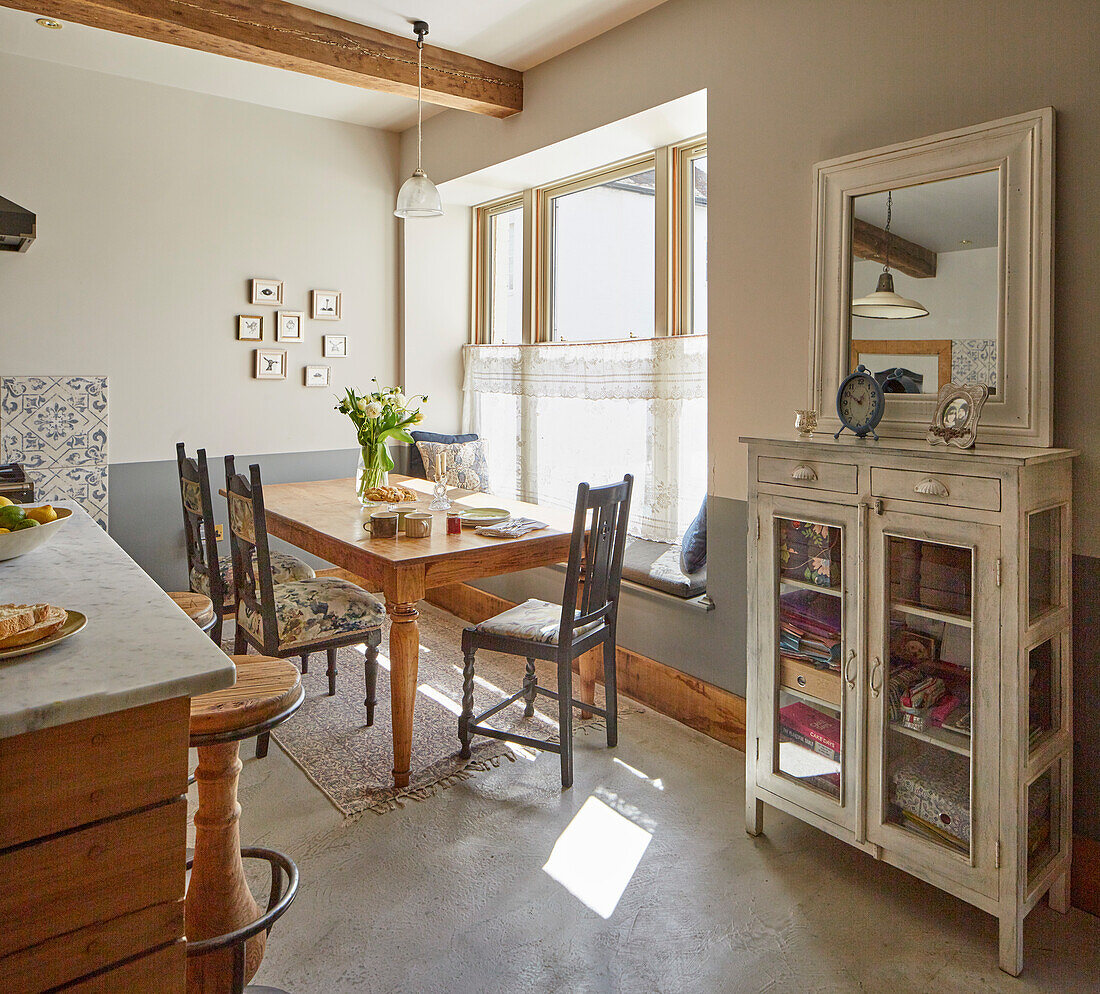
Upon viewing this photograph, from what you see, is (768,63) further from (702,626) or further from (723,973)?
(723,973)

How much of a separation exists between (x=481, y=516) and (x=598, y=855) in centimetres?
141

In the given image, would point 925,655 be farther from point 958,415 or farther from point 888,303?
point 888,303

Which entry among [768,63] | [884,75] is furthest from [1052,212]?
[768,63]

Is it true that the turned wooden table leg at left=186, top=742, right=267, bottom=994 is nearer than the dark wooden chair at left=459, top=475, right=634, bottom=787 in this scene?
Yes

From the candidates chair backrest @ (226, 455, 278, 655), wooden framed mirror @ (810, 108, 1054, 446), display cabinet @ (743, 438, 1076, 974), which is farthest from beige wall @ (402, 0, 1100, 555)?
chair backrest @ (226, 455, 278, 655)

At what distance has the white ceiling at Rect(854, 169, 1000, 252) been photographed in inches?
84.4

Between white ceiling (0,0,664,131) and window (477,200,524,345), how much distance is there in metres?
0.87

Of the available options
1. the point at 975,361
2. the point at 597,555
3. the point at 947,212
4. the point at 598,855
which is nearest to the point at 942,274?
the point at 947,212

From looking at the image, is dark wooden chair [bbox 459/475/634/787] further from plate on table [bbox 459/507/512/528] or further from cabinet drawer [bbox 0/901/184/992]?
cabinet drawer [bbox 0/901/184/992]

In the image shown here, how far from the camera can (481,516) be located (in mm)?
3250

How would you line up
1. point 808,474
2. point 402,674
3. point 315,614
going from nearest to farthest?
point 808,474 < point 402,674 < point 315,614

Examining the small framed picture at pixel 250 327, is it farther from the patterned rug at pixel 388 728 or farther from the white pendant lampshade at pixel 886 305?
the white pendant lampshade at pixel 886 305

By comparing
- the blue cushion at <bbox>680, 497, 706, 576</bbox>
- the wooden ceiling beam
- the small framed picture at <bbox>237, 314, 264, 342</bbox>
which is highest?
the wooden ceiling beam

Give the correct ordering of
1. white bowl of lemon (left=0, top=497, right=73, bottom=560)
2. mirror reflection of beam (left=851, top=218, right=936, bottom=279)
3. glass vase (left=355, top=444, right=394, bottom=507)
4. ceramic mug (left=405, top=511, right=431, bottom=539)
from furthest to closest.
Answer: glass vase (left=355, top=444, right=394, bottom=507)
ceramic mug (left=405, top=511, right=431, bottom=539)
mirror reflection of beam (left=851, top=218, right=936, bottom=279)
white bowl of lemon (left=0, top=497, right=73, bottom=560)
